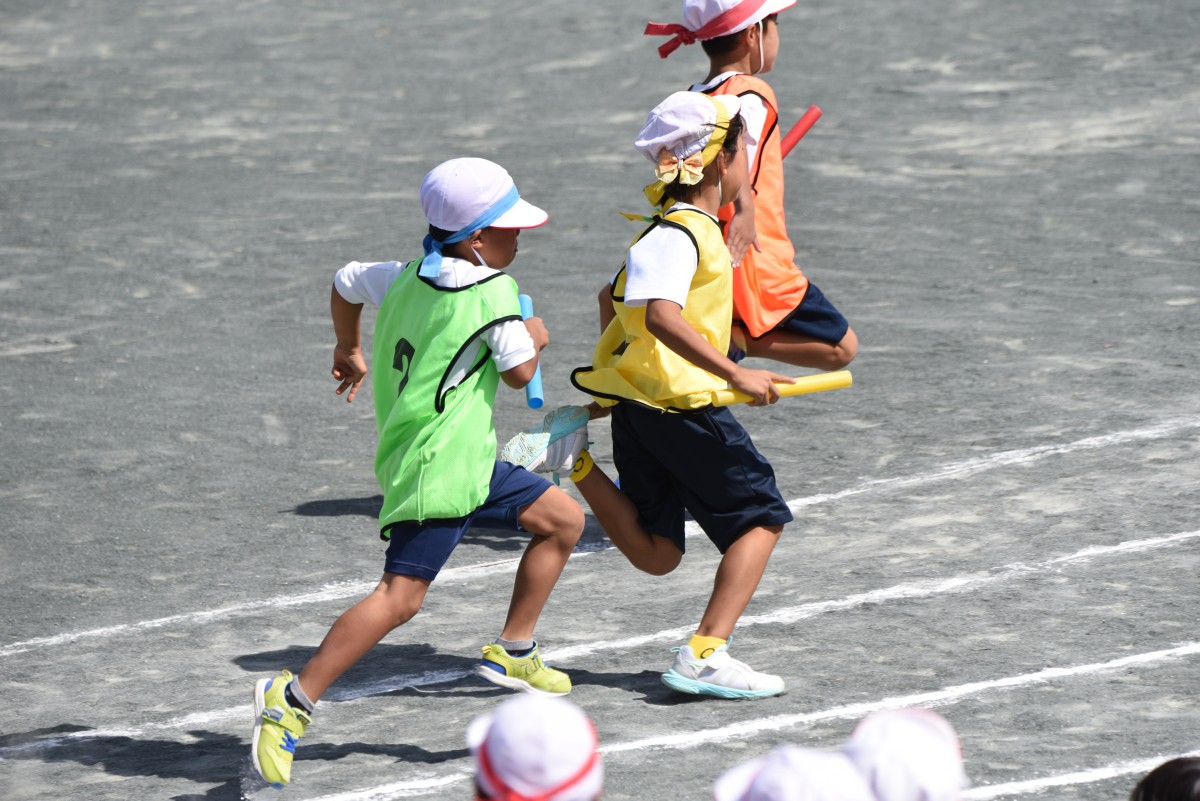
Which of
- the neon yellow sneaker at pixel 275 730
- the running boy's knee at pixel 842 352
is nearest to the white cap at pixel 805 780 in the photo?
the neon yellow sneaker at pixel 275 730

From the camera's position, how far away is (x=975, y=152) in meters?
13.0

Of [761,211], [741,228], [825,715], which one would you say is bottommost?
[825,715]

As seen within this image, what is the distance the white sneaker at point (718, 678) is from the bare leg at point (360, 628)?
2.88 ft

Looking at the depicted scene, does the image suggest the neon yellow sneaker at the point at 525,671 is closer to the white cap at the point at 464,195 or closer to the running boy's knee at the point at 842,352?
the white cap at the point at 464,195

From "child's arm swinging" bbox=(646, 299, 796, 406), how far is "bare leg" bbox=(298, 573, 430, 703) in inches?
41.5

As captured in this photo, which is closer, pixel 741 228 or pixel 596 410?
pixel 596 410

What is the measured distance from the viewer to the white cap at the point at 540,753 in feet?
9.77

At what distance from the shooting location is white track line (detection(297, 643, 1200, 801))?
4801mm

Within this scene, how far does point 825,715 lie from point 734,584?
20.2 inches

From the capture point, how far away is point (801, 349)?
6.89m

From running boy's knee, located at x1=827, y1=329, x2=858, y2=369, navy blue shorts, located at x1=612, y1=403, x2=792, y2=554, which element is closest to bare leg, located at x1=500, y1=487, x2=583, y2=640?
navy blue shorts, located at x1=612, y1=403, x2=792, y2=554

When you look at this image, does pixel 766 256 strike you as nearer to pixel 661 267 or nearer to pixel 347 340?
pixel 661 267

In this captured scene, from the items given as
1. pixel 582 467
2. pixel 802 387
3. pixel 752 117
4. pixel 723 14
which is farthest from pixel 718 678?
pixel 723 14

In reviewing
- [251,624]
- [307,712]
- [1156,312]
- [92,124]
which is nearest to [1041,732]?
[307,712]
